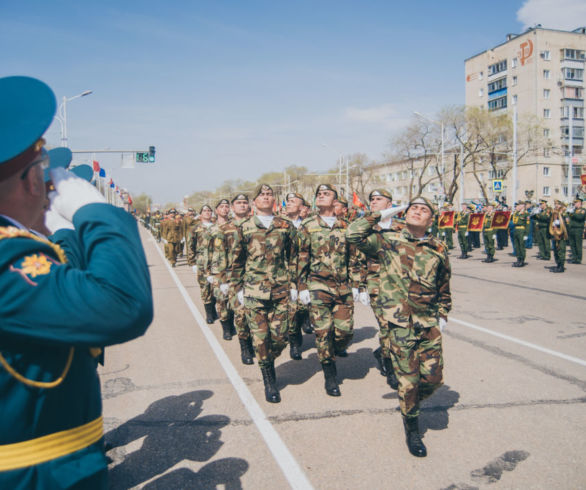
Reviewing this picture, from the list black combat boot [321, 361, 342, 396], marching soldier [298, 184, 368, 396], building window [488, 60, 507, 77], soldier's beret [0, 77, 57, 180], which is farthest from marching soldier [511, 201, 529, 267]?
building window [488, 60, 507, 77]

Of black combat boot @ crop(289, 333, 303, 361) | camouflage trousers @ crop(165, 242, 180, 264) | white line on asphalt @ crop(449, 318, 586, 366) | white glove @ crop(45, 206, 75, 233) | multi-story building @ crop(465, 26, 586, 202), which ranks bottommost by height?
white line on asphalt @ crop(449, 318, 586, 366)

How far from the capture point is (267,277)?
5484 mm

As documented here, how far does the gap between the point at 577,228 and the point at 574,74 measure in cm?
6112

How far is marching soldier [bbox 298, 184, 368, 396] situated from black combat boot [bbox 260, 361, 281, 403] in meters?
0.55

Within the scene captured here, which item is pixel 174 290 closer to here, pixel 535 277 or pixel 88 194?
pixel 535 277

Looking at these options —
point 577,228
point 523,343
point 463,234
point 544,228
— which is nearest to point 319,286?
point 523,343

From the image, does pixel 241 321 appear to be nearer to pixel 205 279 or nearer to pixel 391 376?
pixel 391 376

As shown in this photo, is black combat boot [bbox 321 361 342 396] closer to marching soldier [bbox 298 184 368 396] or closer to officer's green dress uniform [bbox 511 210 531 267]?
marching soldier [bbox 298 184 368 396]

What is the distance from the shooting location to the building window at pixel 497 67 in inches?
2726

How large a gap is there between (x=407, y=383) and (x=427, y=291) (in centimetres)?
79

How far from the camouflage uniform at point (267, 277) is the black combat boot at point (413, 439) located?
174 centimetres

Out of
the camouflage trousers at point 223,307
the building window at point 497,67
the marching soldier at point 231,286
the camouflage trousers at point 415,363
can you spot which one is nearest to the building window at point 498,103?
the building window at point 497,67

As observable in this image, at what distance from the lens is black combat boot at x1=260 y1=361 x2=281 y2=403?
5.05 m

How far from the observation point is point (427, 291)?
13.7 feet
